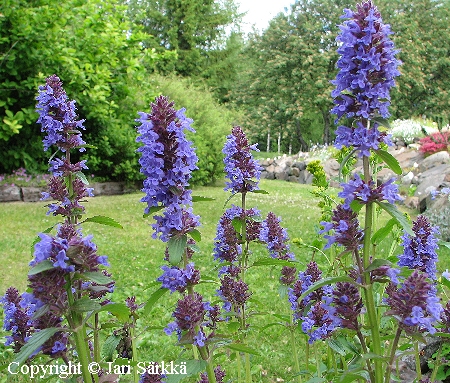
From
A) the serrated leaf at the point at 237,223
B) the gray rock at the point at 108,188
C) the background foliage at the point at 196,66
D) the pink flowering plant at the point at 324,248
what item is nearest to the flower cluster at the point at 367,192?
the pink flowering plant at the point at 324,248

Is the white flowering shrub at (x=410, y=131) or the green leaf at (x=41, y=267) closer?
the green leaf at (x=41, y=267)

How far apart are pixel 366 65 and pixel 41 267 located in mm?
1076

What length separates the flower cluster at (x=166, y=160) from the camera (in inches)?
57.1

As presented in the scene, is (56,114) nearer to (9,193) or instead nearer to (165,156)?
(165,156)

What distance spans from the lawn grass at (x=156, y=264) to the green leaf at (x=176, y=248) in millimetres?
224

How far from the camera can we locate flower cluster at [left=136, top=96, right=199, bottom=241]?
1450 mm

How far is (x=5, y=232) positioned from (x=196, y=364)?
6498 millimetres

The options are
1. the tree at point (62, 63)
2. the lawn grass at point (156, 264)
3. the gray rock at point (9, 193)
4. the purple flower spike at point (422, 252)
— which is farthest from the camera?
the gray rock at point (9, 193)

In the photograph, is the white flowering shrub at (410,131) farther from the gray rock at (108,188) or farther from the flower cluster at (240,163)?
the flower cluster at (240,163)

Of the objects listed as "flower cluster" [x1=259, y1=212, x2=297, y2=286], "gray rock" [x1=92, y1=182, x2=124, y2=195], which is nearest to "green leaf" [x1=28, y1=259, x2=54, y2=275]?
"flower cluster" [x1=259, y1=212, x2=297, y2=286]

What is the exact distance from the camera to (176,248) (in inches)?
57.7

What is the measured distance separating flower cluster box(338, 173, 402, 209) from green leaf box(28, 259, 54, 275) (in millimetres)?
849

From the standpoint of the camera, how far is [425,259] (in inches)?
70.4

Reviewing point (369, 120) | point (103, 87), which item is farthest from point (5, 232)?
point (369, 120)
